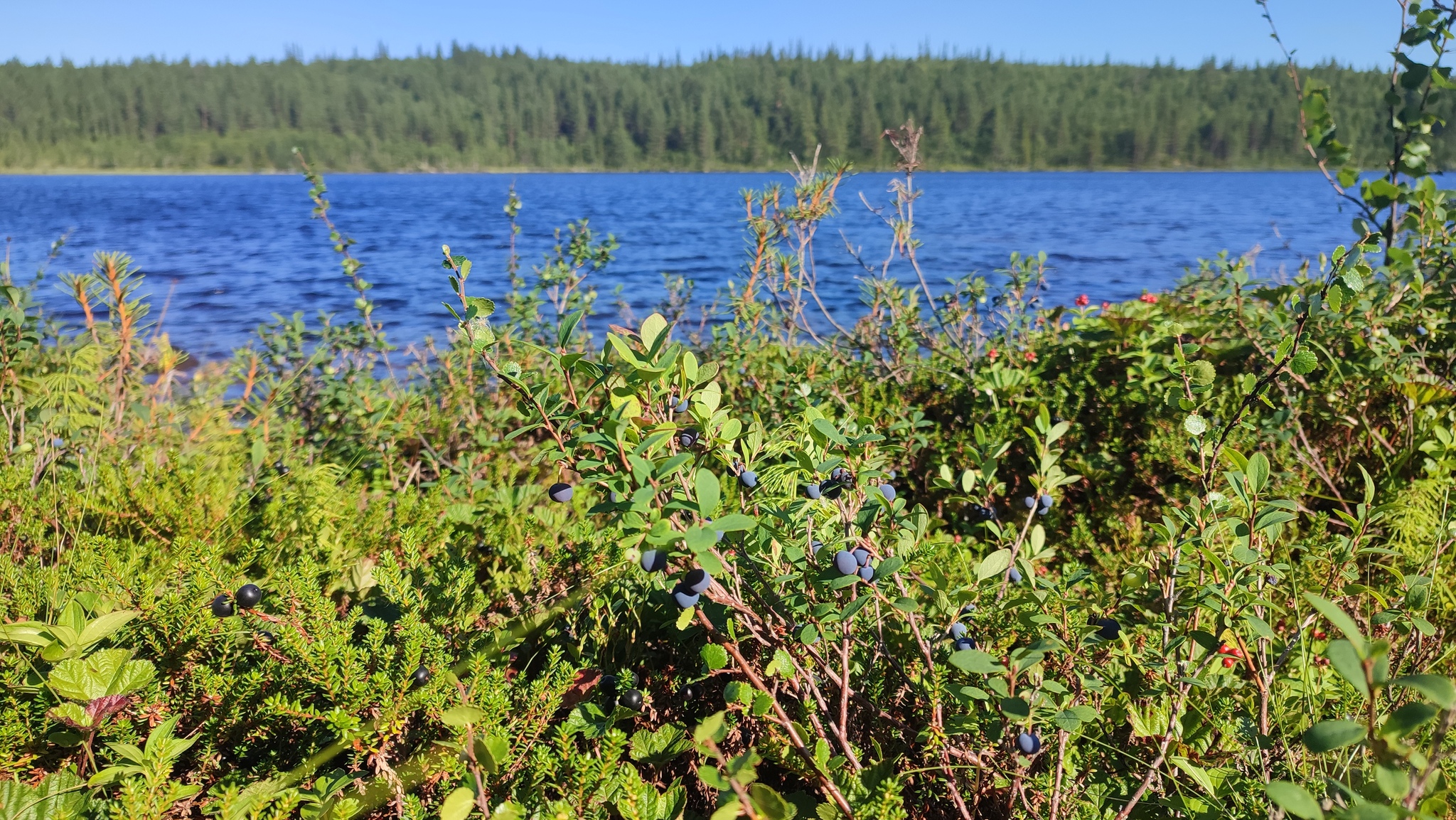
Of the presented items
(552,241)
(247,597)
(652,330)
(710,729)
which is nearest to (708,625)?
(710,729)

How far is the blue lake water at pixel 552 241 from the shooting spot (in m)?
13.8

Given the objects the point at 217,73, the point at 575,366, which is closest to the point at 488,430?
the point at 575,366

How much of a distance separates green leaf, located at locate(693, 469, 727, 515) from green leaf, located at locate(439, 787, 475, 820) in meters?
0.51

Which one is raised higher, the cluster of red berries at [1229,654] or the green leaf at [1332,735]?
the green leaf at [1332,735]

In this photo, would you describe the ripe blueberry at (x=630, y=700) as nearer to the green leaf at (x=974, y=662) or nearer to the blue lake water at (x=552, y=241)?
the green leaf at (x=974, y=662)

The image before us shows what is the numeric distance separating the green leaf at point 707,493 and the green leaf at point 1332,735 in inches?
25.0

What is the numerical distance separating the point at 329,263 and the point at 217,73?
474 ft

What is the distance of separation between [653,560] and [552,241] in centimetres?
2295

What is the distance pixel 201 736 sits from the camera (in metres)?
1.40

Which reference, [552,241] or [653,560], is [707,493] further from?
[552,241]

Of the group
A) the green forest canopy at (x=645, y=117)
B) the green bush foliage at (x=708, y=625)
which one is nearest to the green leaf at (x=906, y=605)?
the green bush foliage at (x=708, y=625)

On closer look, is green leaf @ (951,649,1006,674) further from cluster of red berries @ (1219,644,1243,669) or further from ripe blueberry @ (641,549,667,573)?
cluster of red berries @ (1219,644,1243,669)

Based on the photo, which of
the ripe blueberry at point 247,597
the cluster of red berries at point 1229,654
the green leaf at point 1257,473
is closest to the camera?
the green leaf at point 1257,473

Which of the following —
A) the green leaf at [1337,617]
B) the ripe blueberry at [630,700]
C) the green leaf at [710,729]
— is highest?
the green leaf at [1337,617]
